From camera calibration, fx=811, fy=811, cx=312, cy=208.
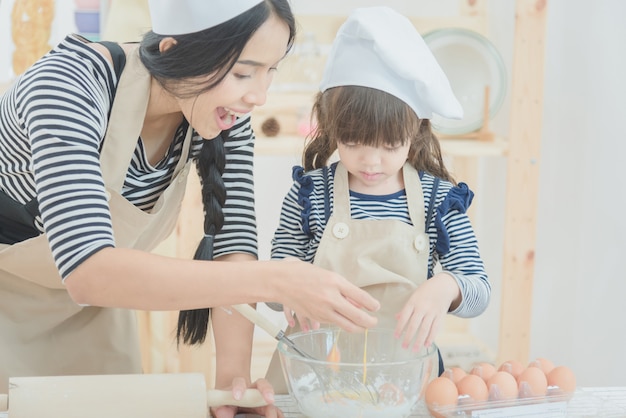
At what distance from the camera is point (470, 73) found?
250cm

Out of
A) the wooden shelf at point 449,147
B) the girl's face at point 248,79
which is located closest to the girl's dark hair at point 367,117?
the girl's face at point 248,79

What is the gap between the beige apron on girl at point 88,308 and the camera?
118 cm

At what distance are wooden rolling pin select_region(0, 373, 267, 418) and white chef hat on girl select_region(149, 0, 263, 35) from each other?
0.46 metres

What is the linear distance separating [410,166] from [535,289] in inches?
63.0

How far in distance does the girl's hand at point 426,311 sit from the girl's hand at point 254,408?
19 centimetres

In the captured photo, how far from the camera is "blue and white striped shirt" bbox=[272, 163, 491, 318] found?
135cm

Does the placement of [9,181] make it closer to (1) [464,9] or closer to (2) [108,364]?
(2) [108,364]

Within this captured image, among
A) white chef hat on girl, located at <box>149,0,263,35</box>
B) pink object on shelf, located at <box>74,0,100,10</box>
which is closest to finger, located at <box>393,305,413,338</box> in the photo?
white chef hat on girl, located at <box>149,0,263,35</box>

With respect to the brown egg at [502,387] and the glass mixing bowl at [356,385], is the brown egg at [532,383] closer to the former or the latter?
the brown egg at [502,387]

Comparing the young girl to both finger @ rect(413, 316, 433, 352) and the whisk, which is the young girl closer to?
finger @ rect(413, 316, 433, 352)

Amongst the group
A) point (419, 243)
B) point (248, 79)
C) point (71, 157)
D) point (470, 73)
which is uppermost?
point (470, 73)

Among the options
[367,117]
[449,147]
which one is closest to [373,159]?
[367,117]

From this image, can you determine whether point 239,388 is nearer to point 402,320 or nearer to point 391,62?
point 402,320

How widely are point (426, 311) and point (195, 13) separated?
0.52m
